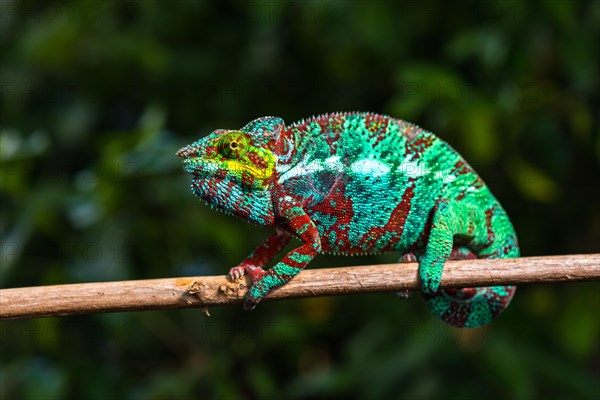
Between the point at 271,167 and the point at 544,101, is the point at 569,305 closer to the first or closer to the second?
the point at 544,101

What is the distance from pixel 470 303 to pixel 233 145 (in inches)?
33.7

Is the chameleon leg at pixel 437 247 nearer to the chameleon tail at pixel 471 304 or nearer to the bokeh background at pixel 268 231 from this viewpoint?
the chameleon tail at pixel 471 304

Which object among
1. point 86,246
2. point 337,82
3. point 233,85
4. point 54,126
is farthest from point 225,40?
point 86,246

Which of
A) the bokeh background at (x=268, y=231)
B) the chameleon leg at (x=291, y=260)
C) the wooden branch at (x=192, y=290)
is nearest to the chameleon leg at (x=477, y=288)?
the wooden branch at (x=192, y=290)

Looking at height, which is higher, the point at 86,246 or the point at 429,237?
the point at 429,237

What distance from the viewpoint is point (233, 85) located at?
4.79 metres

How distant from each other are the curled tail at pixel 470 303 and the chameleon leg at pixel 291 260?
474 millimetres

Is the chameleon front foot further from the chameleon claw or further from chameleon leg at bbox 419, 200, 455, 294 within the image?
chameleon leg at bbox 419, 200, 455, 294

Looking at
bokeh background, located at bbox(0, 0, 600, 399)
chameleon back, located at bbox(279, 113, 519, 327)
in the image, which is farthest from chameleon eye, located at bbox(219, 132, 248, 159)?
bokeh background, located at bbox(0, 0, 600, 399)

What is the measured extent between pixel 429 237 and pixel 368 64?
2565 mm

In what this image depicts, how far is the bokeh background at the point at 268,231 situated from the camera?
3635 mm

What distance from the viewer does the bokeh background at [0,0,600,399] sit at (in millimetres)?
3635

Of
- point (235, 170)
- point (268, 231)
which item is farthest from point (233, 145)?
point (268, 231)

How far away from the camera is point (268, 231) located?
4.38 m
